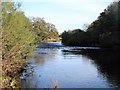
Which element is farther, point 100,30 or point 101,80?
point 100,30

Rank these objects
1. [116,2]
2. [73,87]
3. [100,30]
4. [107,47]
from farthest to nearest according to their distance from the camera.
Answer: [100,30] → [107,47] → [116,2] → [73,87]

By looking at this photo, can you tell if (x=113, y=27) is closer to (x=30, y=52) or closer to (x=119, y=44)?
(x=119, y=44)

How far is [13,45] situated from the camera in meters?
24.5

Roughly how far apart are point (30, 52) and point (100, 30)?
69230mm

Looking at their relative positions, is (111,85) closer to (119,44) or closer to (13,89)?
(13,89)

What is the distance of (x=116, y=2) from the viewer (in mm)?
81125

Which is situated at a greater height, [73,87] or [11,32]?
[11,32]

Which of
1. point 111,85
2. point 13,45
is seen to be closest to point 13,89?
point 13,45

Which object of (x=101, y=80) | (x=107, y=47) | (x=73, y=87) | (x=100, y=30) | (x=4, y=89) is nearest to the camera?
(x=4, y=89)

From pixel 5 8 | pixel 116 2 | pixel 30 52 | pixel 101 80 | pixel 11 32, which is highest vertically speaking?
pixel 116 2

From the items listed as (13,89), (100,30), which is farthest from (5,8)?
(100,30)

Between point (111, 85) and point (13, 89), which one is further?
point (111, 85)

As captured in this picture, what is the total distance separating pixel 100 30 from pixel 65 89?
249 ft

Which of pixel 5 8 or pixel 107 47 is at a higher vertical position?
pixel 5 8
